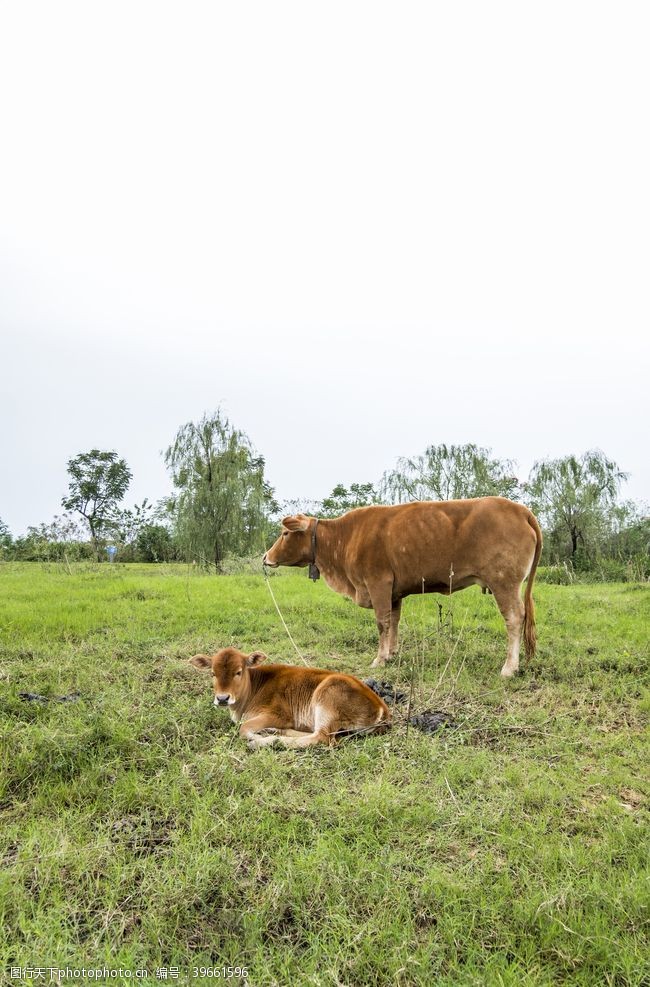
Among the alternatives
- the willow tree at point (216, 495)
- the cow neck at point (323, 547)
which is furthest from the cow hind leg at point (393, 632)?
the willow tree at point (216, 495)

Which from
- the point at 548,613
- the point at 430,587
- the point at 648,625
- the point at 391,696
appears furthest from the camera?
the point at 548,613

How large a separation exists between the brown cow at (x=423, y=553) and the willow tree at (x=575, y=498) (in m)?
20.2

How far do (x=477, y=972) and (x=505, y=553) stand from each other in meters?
4.51

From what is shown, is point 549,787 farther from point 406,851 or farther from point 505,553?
point 505,553

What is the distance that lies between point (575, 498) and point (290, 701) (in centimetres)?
2359

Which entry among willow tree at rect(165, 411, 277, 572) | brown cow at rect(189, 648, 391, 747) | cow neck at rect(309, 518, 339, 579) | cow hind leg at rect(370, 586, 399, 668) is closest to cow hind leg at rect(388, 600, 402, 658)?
cow hind leg at rect(370, 586, 399, 668)

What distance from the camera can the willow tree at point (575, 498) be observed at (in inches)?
1008

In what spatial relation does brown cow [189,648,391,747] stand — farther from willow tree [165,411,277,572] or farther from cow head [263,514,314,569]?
willow tree [165,411,277,572]

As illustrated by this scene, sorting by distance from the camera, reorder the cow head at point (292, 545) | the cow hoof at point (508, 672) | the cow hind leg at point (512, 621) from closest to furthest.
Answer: the cow hoof at point (508, 672)
the cow hind leg at point (512, 621)
the cow head at point (292, 545)

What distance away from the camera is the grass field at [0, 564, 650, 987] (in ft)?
7.71

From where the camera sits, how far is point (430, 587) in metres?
6.95

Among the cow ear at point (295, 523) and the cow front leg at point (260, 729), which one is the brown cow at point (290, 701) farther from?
the cow ear at point (295, 523)

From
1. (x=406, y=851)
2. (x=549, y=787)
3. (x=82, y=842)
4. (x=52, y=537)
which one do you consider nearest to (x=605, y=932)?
(x=406, y=851)

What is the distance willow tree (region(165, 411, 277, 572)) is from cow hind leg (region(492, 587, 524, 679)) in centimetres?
1763
